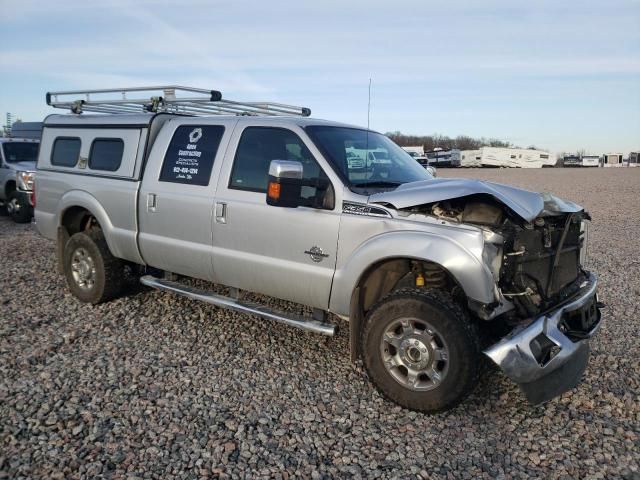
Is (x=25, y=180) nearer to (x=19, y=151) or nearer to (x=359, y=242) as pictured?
(x=19, y=151)

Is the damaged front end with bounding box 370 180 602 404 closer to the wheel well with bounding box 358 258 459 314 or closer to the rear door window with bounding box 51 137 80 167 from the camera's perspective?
the wheel well with bounding box 358 258 459 314

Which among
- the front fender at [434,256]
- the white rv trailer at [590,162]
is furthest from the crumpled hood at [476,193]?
the white rv trailer at [590,162]

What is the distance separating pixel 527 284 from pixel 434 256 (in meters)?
0.73

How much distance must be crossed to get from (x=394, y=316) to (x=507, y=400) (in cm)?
111

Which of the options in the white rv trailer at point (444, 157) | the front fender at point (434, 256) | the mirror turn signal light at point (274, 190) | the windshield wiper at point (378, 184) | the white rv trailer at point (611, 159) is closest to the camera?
the front fender at point (434, 256)

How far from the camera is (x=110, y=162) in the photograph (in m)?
5.54

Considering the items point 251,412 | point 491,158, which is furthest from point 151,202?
point 491,158

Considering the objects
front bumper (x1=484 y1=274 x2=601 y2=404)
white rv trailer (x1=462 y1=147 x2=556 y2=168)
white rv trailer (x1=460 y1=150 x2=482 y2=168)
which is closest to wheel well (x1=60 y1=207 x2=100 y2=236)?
front bumper (x1=484 y1=274 x2=601 y2=404)

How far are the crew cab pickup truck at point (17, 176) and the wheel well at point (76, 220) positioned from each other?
625cm

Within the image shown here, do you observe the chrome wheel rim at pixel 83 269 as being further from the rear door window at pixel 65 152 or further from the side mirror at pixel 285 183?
the side mirror at pixel 285 183

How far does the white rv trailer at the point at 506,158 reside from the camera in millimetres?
61338

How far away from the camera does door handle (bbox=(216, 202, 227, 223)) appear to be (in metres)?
4.52

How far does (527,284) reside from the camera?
12.0 feet

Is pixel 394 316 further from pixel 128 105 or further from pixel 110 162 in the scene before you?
pixel 128 105
